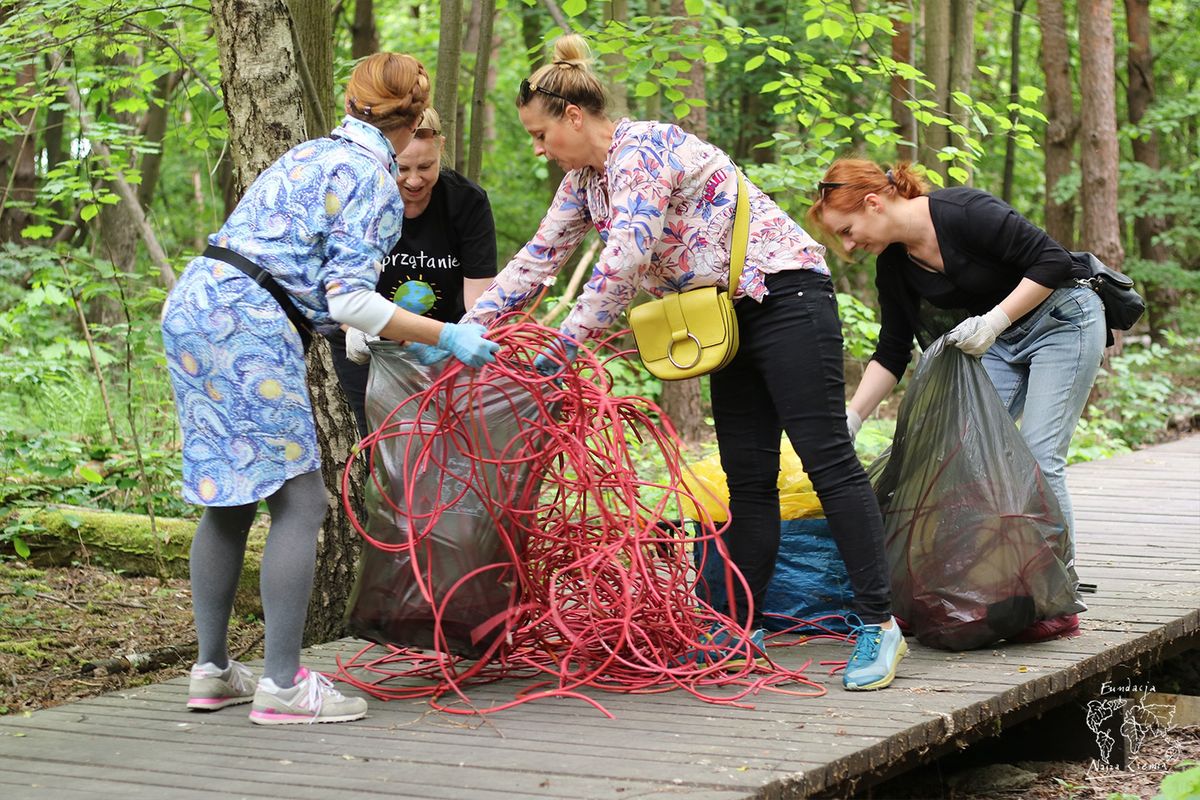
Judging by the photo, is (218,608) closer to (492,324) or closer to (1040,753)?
(492,324)

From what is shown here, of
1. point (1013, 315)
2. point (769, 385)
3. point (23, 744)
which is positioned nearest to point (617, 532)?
point (769, 385)

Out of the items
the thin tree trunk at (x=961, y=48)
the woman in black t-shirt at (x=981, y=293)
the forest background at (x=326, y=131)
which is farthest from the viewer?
the thin tree trunk at (x=961, y=48)

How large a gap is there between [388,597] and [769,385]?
1.00 meters

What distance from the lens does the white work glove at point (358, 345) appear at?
121 inches

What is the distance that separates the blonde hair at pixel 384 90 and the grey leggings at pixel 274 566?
75cm

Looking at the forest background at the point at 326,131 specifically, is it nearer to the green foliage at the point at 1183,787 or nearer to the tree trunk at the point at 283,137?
the tree trunk at the point at 283,137

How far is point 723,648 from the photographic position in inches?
117

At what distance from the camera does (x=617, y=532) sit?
3.18 m

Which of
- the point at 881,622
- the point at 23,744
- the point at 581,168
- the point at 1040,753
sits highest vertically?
the point at 581,168

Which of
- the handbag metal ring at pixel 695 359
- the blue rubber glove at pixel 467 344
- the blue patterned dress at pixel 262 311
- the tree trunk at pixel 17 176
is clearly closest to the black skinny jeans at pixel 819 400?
the handbag metal ring at pixel 695 359

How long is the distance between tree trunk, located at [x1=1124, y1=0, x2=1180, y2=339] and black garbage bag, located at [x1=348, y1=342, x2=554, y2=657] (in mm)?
13690

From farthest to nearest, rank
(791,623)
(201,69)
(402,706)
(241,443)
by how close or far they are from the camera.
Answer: (201,69) < (791,623) < (402,706) < (241,443)

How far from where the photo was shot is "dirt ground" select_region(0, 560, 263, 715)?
3.63 m

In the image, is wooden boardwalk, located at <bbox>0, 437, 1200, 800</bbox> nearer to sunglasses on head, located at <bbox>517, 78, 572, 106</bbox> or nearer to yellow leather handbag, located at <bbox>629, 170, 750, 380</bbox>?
yellow leather handbag, located at <bbox>629, 170, 750, 380</bbox>
